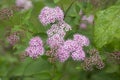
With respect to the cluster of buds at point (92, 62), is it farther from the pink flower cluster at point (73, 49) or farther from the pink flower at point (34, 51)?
the pink flower at point (34, 51)

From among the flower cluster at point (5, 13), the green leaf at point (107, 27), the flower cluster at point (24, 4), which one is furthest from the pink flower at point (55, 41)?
the flower cluster at point (24, 4)

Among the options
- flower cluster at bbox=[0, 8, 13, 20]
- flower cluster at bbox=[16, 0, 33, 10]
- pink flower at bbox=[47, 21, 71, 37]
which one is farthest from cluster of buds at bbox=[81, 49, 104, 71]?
flower cluster at bbox=[16, 0, 33, 10]

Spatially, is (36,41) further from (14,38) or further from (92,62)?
(92,62)

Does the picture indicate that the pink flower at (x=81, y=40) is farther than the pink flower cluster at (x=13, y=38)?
No

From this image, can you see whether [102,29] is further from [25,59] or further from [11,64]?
[11,64]

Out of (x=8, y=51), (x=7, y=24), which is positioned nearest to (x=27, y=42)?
(x=7, y=24)

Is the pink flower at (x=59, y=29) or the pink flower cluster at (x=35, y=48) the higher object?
the pink flower at (x=59, y=29)

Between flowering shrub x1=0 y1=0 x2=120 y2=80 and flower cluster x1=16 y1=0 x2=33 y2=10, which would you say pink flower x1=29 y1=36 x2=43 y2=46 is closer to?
flowering shrub x1=0 y1=0 x2=120 y2=80

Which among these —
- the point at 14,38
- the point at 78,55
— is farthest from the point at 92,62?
the point at 14,38
